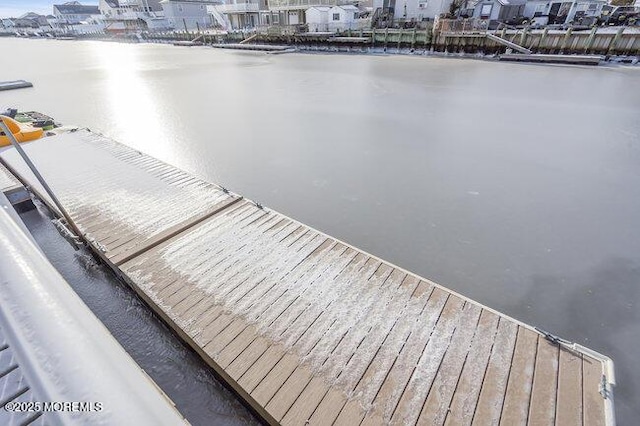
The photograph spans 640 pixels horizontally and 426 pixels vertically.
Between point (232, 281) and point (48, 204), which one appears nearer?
point (232, 281)

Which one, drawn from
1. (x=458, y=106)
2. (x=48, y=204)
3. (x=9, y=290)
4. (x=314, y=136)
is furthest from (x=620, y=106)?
(x=48, y=204)

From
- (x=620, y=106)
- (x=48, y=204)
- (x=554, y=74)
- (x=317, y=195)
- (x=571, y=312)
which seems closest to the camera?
(x=571, y=312)

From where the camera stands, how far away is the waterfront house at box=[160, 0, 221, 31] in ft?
183

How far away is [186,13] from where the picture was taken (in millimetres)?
57500

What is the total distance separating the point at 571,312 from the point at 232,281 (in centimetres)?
439

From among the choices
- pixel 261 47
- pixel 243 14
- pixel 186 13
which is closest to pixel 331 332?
pixel 261 47

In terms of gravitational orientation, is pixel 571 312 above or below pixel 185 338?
below

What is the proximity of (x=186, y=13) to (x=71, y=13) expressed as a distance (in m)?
48.6

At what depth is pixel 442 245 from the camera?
16.5 ft

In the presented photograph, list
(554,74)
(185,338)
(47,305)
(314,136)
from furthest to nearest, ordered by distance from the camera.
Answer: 1. (554,74)
2. (314,136)
3. (185,338)
4. (47,305)

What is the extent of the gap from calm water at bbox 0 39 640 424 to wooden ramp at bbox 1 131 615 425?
85cm

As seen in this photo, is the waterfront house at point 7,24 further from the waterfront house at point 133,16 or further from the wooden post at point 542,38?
the wooden post at point 542,38

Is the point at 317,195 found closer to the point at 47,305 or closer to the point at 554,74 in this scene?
the point at 47,305

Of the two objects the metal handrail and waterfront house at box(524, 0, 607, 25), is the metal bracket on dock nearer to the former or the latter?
the metal handrail
